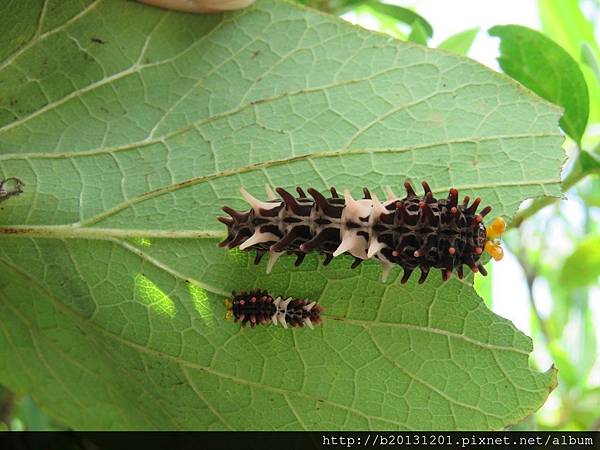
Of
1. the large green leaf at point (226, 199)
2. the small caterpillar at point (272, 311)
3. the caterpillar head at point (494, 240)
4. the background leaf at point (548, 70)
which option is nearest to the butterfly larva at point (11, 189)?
the large green leaf at point (226, 199)

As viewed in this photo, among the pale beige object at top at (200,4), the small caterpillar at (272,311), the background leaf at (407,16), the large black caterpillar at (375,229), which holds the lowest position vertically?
the small caterpillar at (272,311)

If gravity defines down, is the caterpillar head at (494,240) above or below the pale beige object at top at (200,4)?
below

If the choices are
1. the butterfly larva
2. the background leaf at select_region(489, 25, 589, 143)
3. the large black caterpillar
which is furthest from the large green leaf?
the background leaf at select_region(489, 25, 589, 143)

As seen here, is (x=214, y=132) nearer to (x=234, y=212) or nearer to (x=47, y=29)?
(x=234, y=212)

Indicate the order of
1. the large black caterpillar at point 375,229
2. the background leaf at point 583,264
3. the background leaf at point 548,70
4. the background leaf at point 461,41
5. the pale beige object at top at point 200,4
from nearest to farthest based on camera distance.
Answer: the large black caterpillar at point 375,229 < the pale beige object at top at point 200,4 < the background leaf at point 548,70 < the background leaf at point 461,41 < the background leaf at point 583,264

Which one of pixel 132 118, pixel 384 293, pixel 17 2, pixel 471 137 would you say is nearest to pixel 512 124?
pixel 471 137

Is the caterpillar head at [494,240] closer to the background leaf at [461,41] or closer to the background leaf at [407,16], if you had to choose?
the background leaf at [407,16]

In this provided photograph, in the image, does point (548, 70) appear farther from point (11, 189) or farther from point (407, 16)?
point (11, 189)
